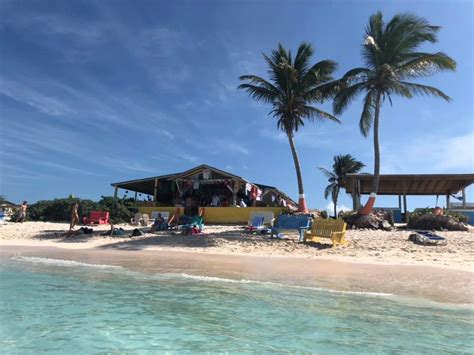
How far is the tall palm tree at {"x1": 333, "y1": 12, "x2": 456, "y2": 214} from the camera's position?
1772cm

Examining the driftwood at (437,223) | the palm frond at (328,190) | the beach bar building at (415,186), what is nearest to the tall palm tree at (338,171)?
the palm frond at (328,190)

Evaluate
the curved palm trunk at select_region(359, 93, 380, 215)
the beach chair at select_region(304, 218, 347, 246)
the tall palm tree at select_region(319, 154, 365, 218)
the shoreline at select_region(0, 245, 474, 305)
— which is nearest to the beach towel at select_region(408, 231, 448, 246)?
the beach chair at select_region(304, 218, 347, 246)

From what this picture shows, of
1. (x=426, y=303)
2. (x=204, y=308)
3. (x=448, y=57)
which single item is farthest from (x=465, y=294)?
A: (x=448, y=57)

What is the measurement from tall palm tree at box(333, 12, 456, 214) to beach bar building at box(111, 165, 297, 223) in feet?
25.8

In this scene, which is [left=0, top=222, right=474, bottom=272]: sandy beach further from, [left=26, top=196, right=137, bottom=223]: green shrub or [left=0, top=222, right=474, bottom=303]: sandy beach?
[left=26, top=196, right=137, bottom=223]: green shrub

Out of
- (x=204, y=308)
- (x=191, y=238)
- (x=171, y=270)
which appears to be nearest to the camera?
(x=204, y=308)

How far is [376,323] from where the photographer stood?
5.00 m

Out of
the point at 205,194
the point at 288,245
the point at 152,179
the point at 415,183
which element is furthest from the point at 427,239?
the point at 152,179

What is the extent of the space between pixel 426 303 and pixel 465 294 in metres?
1.18

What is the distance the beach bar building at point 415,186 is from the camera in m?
20.8

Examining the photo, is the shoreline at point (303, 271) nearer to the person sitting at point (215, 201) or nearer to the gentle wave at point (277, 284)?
the gentle wave at point (277, 284)

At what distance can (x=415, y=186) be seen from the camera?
25.2 metres

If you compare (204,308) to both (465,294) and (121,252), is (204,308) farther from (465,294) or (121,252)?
(121,252)

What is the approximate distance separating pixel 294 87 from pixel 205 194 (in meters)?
9.54
